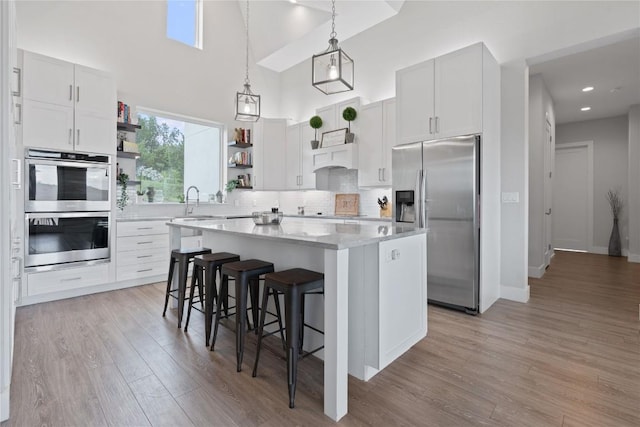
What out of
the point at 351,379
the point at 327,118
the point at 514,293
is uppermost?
the point at 327,118

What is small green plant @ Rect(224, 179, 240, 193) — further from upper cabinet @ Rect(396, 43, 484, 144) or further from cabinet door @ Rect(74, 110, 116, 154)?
upper cabinet @ Rect(396, 43, 484, 144)

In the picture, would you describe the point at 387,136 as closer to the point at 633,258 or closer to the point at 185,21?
the point at 185,21

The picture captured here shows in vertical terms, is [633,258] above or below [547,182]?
below

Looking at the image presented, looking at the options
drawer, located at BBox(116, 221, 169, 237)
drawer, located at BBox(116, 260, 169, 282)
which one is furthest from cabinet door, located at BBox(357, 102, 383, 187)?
drawer, located at BBox(116, 260, 169, 282)

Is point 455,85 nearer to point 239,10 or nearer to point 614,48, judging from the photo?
point 614,48

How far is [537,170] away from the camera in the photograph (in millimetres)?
4777

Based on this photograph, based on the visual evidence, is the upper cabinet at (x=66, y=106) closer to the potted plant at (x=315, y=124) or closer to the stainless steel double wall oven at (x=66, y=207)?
the stainless steel double wall oven at (x=66, y=207)

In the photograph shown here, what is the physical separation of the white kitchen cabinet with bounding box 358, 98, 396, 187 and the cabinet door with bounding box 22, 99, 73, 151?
12.1 feet

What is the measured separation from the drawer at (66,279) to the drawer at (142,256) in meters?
0.18

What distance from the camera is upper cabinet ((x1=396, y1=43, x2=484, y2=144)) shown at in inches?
124

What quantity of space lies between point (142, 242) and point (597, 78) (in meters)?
6.89

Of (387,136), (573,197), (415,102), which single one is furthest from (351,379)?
(573,197)

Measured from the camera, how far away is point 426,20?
166 inches

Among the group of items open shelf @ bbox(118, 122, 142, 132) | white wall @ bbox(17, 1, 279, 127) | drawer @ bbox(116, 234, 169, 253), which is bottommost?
drawer @ bbox(116, 234, 169, 253)
